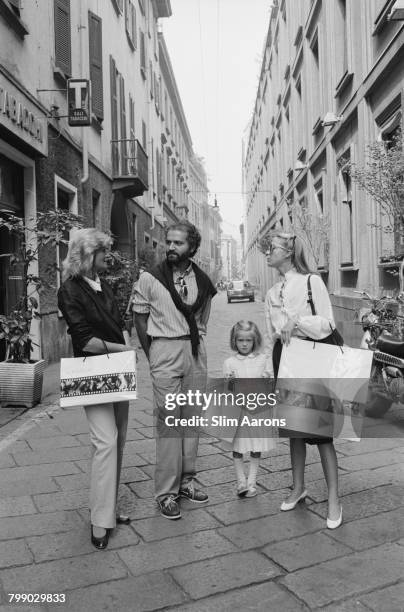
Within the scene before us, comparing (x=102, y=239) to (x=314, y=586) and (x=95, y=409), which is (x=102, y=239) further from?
(x=314, y=586)

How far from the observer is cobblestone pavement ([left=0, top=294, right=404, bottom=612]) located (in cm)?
270

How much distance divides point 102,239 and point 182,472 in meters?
1.59

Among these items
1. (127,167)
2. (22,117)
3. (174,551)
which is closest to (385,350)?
(174,551)

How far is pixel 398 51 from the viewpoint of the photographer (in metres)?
8.61

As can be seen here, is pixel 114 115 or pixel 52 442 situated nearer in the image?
pixel 52 442

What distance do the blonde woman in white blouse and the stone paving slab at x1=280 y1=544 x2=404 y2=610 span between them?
43 cm

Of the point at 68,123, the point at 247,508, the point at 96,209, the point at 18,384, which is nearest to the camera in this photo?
the point at 247,508

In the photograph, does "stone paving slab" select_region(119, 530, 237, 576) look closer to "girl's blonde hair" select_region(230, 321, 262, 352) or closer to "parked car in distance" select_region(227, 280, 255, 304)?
"girl's blonde hair" select_region(230, 321, 262, 352)

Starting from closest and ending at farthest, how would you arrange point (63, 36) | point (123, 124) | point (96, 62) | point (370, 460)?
point (370, 460) → point (63, 36) → point (96, 62) → point (123, 124)

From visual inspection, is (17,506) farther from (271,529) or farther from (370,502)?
(370,502)

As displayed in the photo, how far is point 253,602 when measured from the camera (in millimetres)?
2633

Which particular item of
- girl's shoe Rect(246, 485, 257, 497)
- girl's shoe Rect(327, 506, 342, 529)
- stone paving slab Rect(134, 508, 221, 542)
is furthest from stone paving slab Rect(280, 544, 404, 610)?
girl's shoe Rect(246, 485, 257, 497)

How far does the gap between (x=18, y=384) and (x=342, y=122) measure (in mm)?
8427

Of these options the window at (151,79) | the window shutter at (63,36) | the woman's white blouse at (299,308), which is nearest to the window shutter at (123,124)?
the window shutter at (63,36)
